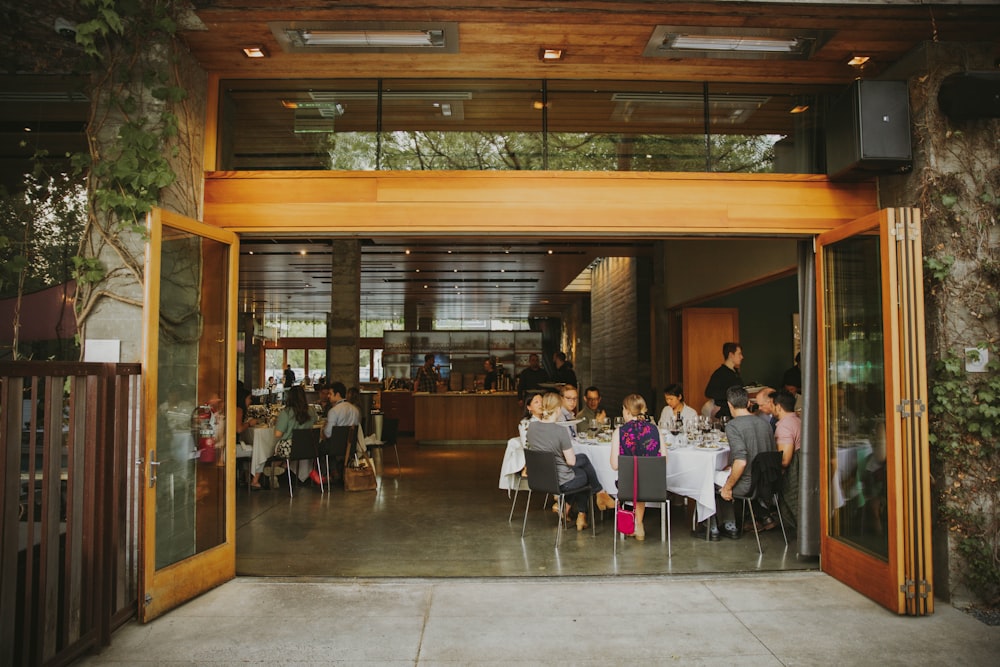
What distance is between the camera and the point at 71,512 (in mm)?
3312

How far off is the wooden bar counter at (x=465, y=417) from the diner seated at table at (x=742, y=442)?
7.64 meters

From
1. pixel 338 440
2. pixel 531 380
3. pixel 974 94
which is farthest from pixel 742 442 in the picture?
pixel 531 380

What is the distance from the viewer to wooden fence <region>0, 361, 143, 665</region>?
2746 millimetres

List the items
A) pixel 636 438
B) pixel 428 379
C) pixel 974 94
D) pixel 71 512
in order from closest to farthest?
pixel 71 512, pixel 974 94, pixel 636 438, pixel 428 379

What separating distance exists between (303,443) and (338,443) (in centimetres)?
41

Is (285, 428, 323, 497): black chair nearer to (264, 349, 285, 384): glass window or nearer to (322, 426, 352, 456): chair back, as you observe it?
(322, 426, 352, 456): chair back

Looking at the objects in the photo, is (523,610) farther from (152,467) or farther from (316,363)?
(316,363)

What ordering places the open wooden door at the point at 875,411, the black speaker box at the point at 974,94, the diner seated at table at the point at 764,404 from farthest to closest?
the diner seated at table at the point at 764,404, the black speaker box at the point at 974,94, the open wooden door at the point at 875,411

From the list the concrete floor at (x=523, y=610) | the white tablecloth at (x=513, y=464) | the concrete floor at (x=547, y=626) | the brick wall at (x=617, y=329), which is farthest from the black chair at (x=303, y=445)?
the brick wall at (x=617, y=329)

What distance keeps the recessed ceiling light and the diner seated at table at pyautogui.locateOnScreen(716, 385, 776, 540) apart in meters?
4.48

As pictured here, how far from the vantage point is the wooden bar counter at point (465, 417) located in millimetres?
13062

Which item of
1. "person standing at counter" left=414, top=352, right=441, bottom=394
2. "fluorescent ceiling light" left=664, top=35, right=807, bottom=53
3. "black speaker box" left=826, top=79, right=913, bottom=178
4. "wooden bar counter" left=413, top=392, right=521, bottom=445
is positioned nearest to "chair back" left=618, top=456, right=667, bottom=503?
"black speaker box" left=826, top=79, right=913, bottom=178

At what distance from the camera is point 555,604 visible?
A: 13.7 ft

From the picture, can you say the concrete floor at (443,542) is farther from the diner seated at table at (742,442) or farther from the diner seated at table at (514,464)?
the diner seated at table at (742,442)
